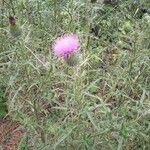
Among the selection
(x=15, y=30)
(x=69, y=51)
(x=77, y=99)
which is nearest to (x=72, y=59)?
(x=69, y=51)

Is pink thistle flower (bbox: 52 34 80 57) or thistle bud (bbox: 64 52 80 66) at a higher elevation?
pink thistle flower (bbox: 52 34 80 57)

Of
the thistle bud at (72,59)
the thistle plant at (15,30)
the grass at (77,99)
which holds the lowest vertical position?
the grass at (77,99)

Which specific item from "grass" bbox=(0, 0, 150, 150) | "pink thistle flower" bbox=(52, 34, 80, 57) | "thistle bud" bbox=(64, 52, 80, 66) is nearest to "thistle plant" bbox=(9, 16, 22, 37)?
"grass" bbox=(0, 0, 150, 150)

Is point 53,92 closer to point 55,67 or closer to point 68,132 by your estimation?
point 55,67

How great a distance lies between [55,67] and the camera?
3279 mm

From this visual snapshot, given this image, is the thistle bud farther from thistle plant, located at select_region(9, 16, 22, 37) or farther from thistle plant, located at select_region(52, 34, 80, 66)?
thistle plant, located at select_region(9, 16, 22, 37)

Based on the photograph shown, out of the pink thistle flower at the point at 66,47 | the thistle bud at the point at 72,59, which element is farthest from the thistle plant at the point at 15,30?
the thistle bud at the point at 72,59

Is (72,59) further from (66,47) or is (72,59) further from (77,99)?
(77,99)

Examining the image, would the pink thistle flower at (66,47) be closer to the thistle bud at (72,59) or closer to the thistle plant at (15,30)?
the thistle bud at (72,59)

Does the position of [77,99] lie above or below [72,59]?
below

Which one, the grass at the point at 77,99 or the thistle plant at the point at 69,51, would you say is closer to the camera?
the thistle plant at the point at 69,51

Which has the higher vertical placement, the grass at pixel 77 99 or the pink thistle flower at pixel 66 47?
the pink thistle flower at pixel 66 47

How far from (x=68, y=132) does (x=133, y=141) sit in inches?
23.2

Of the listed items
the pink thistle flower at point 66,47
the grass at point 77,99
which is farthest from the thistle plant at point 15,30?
the pink thistle flower at point 66,47
